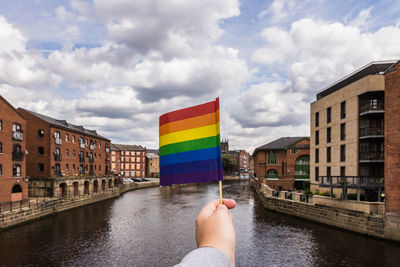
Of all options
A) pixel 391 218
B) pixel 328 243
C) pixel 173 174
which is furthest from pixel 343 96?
pixel 173 174

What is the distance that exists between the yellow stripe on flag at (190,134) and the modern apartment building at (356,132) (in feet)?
92.9

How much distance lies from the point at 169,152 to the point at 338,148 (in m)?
35.8

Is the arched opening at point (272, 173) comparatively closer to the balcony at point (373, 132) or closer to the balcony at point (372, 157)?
the balcony at point (372, 157)

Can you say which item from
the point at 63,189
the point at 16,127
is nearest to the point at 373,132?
the point at 16,127

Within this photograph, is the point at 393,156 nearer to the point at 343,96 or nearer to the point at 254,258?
the point at 343,96

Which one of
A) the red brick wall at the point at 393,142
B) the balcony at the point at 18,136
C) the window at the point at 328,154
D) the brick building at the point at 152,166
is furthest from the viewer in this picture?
the brick building at the point at 152,166

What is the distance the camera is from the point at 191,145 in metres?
4.46

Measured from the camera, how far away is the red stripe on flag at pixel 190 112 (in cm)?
393

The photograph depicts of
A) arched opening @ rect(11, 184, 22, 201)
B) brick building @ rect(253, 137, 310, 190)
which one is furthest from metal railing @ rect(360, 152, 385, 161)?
arched opening @ rect(11, 184, 22, 201)

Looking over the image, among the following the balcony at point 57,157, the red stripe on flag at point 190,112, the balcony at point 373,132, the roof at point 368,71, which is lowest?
the balcony at point 57,157

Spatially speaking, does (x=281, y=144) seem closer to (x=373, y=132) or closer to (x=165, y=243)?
(x=373, y=132)

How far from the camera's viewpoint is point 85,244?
24438 millimetres

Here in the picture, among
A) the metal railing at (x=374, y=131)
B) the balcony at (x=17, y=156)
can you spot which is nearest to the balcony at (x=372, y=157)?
the metal railing at (x=374, y=131)

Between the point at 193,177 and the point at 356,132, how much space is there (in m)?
32.8
